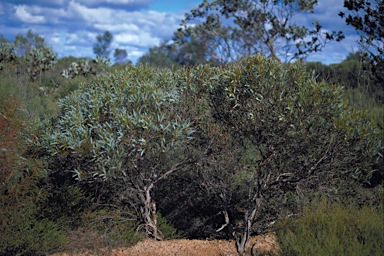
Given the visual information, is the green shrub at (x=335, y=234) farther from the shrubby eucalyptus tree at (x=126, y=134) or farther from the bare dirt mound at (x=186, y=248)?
the shrubby eucalyptus tree at (x=126, y=134)

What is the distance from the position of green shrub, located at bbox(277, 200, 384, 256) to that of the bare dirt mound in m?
1.38

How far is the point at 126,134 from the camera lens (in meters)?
5.64

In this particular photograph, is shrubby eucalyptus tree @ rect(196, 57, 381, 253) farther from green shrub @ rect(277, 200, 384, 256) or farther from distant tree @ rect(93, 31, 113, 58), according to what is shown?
distant tree @ rect(93, 31, 113, 58)

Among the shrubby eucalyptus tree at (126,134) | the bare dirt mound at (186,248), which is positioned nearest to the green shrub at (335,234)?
the bare dirt mound at (186,248)

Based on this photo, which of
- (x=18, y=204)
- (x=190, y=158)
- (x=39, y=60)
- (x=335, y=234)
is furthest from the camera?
(x=39, y=60)

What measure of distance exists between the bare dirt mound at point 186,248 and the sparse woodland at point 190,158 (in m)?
0.15

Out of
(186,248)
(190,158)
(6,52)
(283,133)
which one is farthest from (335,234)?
(6,52)

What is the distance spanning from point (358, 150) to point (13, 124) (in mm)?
4903

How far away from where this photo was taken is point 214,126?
6.63 m

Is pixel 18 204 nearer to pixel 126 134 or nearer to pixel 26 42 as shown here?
pixel 126 134

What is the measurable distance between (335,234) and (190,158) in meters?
2.80

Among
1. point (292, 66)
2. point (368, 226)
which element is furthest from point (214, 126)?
point (368, 226)

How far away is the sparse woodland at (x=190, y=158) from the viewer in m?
5.64

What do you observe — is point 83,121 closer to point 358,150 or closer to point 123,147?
point 123,147
